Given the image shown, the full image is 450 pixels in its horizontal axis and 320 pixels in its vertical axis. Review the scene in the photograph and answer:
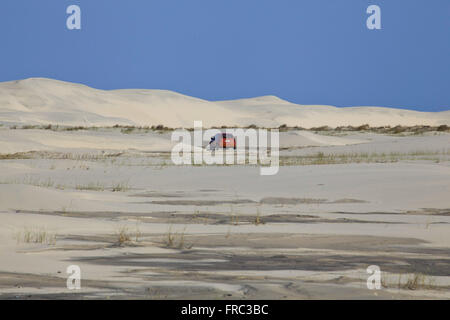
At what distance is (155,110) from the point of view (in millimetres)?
113875

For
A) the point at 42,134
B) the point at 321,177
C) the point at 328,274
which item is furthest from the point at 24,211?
the point at 42,134

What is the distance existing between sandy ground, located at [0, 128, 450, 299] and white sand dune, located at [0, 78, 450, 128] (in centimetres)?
6034

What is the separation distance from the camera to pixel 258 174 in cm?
2198

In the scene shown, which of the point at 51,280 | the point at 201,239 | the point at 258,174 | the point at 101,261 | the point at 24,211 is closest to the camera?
the point at 51,280

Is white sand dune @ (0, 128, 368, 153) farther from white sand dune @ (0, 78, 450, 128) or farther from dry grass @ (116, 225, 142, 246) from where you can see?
white sand dune @ (0, 78, 450, 128)

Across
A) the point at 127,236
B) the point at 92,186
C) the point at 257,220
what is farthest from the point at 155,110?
the point at 127,236

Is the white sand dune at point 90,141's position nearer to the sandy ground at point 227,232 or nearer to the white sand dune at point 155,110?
the sandy ground at point 227,232

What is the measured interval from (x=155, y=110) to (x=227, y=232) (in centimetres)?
10292

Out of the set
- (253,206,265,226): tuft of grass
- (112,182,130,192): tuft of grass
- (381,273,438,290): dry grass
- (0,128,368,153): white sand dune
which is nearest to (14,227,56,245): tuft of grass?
(253,206,265,226): tuft of grass

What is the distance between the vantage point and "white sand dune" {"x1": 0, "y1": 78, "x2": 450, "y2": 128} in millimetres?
93312

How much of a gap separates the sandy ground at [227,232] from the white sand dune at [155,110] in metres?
60.3

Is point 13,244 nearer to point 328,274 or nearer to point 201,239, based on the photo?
point 201,239

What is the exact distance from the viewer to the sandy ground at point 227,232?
25.1ft
